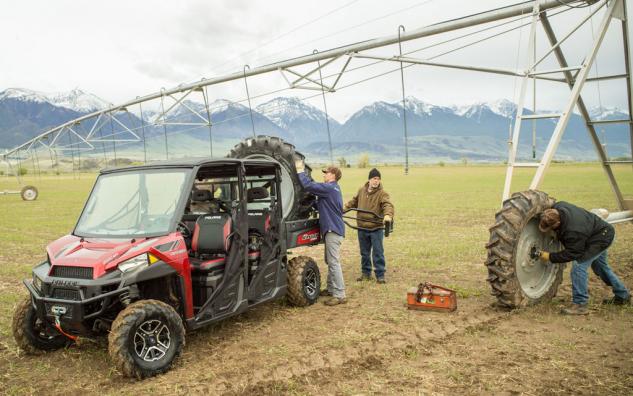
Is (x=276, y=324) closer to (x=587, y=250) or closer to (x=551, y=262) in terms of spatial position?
(x=551, y=262)

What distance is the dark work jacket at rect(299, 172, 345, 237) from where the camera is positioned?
7707 millimetres

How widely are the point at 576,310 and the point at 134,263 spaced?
5.68 meters

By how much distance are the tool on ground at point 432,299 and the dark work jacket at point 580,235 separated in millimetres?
1447

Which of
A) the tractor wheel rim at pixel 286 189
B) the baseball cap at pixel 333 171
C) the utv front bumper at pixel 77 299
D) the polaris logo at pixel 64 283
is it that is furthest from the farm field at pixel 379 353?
the baseball cap at pixel 333 171

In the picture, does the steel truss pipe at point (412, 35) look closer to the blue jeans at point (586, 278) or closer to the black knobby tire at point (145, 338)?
the blue jeans at point (586, 278)

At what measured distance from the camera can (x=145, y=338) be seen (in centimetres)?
491

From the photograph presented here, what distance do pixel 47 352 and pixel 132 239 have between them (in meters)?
1.83

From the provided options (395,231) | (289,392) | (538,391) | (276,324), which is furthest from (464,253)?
(289,392)

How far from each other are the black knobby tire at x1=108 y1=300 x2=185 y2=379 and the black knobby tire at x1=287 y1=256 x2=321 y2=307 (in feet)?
8.11

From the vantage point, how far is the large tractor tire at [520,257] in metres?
6.45

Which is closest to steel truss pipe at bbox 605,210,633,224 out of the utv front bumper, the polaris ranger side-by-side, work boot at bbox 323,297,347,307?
work boot at bbox 323,297,347,307

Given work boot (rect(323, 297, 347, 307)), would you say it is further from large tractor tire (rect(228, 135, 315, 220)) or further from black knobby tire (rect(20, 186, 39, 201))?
black knobby tire (rect(20, 186, 39, 201))

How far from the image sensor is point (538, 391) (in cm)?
446

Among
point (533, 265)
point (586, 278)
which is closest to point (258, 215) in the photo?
point (533, 265)
